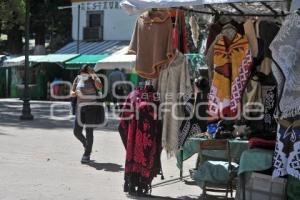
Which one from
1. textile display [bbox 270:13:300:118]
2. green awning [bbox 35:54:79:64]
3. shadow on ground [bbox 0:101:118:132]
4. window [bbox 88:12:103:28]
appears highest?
window [bbox 88:12:103:28]

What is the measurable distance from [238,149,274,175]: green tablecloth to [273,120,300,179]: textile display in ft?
0.67

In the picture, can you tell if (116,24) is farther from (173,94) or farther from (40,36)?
(173,94)

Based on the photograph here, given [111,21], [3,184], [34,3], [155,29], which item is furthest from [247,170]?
[34,3]

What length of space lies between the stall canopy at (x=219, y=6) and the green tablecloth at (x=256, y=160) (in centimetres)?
162

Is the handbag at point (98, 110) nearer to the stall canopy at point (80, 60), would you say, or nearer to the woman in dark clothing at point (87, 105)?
the woman in dark clothing at point (87, 105)

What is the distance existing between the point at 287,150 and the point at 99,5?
28825mm

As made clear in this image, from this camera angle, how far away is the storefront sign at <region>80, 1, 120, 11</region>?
109 feet

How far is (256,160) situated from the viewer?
6.30 meters

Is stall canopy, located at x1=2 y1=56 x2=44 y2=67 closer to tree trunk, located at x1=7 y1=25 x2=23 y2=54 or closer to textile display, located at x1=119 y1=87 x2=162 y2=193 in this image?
tree trunk, located at x1=7 y1=25 x2=23 y2=54

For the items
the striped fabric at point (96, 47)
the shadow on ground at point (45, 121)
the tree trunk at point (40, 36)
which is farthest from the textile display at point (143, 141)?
the tree trunk at point (40, 36)

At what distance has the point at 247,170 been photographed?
6.34 meters

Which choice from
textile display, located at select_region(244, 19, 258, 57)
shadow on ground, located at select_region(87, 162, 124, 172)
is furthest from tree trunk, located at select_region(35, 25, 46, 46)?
textile display, located at select_region(244, 19, 258, 57)

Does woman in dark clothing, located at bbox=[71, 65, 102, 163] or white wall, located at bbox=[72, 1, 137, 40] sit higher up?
white wall, located at bbox=[72, 1, 137, 40]

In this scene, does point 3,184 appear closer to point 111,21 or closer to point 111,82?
point 111,82
